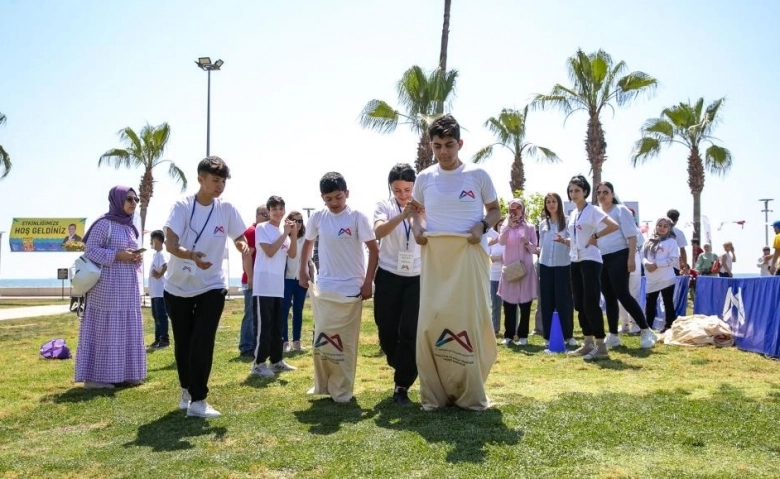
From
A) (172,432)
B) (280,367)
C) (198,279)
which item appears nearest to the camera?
(172,432)

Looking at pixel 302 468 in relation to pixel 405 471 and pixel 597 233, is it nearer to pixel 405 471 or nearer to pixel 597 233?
pixel 405 471

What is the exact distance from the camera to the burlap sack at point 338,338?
18.4 feet

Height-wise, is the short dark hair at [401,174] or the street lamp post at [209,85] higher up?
the street lamp post at [209,85]

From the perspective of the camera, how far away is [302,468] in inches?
146

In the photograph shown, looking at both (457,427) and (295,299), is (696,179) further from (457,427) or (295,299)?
(457,427)

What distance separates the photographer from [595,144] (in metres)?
26.1

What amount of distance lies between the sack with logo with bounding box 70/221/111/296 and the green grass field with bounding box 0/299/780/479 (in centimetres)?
97

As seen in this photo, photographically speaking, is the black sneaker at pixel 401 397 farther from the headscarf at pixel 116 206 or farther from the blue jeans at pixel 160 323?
the blue jeans at pixel 160 323

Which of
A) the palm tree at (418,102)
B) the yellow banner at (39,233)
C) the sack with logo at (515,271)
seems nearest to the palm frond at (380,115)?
the palm tree at (418,102)

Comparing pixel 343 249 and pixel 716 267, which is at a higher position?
→ pixel 343 249

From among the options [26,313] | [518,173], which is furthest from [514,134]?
[26,313]

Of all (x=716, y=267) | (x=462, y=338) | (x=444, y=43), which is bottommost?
(x=462, y=338)

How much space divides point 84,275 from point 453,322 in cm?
376

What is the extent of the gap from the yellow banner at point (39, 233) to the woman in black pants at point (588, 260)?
41621 millimetres
